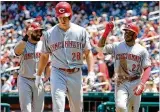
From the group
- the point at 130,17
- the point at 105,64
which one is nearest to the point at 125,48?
the point at 105,64

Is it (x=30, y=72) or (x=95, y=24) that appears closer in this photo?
(x=30, y=72)

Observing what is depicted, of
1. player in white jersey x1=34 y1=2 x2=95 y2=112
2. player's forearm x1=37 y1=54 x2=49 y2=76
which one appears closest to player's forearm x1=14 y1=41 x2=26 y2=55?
player's forearm x1=37 y1=54 x2=49 y2=76

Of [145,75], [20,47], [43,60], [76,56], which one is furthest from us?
[20,47]

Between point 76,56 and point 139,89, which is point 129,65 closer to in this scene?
point 139,89

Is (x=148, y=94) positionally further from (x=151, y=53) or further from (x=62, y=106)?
(x=62, y=106)

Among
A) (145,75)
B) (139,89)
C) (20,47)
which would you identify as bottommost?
(139,89)

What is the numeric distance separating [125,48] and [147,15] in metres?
11.9

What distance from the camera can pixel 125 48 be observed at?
9.81 metres

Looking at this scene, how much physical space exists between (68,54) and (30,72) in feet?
4.82

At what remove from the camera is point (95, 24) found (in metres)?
21.6

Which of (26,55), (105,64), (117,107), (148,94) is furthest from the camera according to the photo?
(105,64)

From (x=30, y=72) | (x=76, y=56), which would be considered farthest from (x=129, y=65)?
(x=30, y=72)

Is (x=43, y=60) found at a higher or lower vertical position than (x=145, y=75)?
higher

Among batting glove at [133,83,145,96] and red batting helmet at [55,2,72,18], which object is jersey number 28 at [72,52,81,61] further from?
batting glove at [133,83,145,96]
